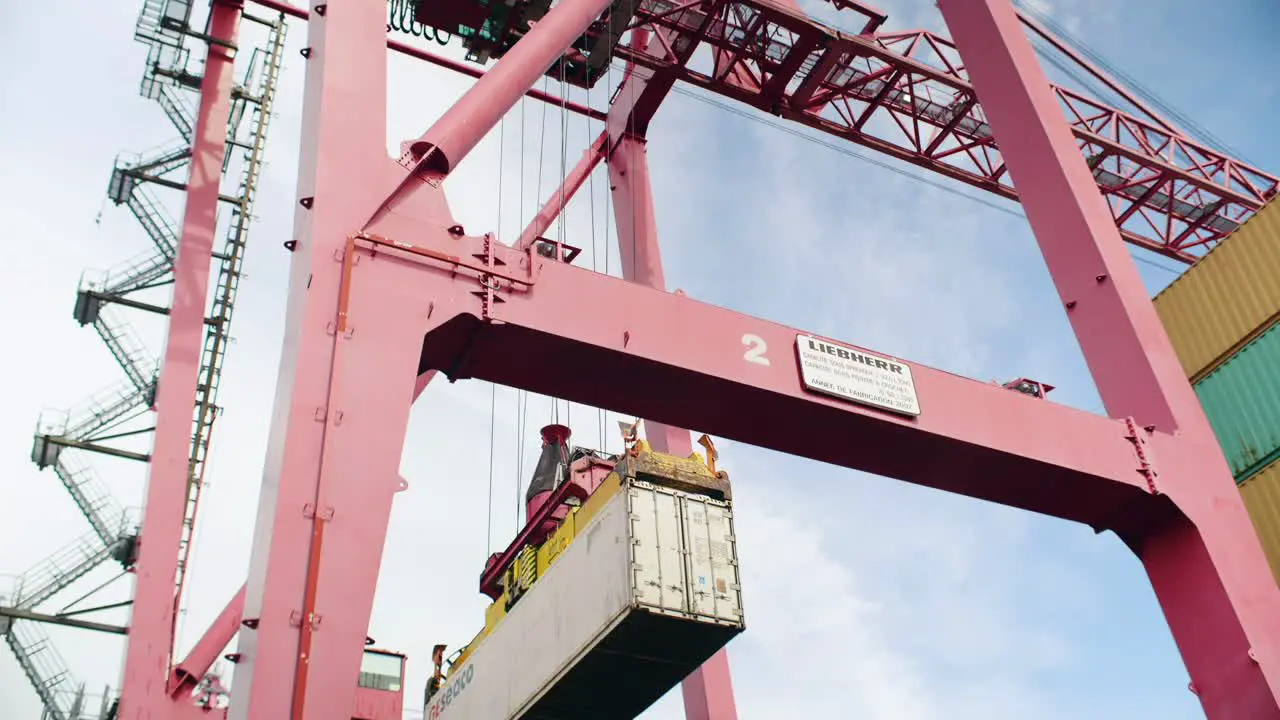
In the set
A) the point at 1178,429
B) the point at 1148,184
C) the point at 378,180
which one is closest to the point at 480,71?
the point at 378,180

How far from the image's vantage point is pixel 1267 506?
15.6 meters

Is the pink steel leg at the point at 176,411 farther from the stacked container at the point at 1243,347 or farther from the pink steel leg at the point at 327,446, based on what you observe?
the stacked container at the point at 1243,347

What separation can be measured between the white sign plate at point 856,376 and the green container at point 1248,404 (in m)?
Result: 6.60

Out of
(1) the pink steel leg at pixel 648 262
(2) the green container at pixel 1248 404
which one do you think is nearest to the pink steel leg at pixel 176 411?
(1) the pink steel leg at pixel 648 262

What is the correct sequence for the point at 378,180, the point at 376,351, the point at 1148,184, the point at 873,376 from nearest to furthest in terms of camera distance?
1. the point at 376,351
2. the point at 378,180
3. the point at 873,376
4. the point at 1148,184

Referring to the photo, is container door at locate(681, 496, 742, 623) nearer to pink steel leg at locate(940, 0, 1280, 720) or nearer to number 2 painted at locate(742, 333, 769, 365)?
number 2 painted at locate(742, 333, 769, 365)

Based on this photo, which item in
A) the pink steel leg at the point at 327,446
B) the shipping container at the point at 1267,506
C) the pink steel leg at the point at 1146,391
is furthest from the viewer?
the shipping container at the point at 1267,506

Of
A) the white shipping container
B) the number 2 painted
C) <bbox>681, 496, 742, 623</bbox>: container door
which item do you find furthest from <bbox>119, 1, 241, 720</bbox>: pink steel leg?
the number 2 painted

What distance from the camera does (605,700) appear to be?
38.3ft

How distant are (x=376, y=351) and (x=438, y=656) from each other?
783cm

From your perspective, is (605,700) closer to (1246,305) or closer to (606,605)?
(606,605)

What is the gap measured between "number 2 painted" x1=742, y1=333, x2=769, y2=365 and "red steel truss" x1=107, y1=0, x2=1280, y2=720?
0.04 metres

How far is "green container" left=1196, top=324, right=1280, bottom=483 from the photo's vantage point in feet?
53.1

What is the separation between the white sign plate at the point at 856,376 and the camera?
1215 centimetres
